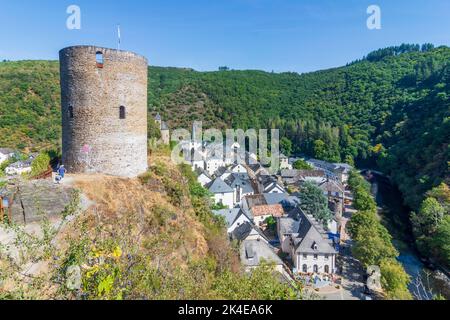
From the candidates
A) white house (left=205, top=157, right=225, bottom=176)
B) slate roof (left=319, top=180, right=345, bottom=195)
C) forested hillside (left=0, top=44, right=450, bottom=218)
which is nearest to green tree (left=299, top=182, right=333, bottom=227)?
slate roof (left=319, top=180, right=345, bottom=195)

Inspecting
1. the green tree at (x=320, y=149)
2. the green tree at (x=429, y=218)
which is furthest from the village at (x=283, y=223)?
the green tree at (x=320, y=149)

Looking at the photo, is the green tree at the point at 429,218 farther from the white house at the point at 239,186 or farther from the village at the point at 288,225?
the white house at the point at 239,186

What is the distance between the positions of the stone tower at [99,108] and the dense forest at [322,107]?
Result: 13.5 metres

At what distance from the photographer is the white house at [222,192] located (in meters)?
40.4

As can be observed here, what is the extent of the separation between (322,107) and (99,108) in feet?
330

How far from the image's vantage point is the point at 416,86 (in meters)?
92.0

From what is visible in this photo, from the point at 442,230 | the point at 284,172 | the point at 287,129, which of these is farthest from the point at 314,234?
the point at 287,129

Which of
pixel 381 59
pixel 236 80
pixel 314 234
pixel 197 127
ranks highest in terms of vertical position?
pixel 381 59

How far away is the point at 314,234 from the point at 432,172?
28262 millimetres

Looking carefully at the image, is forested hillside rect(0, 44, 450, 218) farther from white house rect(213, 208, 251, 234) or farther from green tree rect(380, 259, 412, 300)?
white house rect(213, 208, 251, 234)

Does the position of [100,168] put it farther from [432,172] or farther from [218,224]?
[432,172]

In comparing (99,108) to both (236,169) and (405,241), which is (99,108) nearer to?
(405,241)

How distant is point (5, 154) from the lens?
47.9 metres

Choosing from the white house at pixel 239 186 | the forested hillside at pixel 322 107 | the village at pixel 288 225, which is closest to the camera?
the village at pixel 288 225
